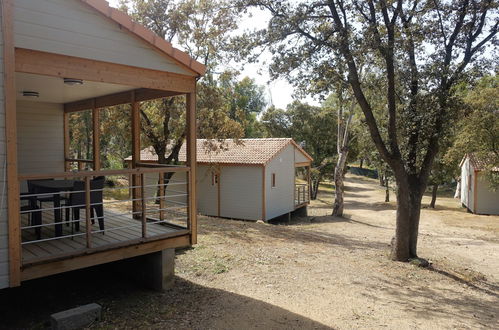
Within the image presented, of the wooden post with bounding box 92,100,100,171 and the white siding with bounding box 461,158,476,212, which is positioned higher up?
the wooden post with bounding box 92,100,100,171

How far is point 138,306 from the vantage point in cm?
590

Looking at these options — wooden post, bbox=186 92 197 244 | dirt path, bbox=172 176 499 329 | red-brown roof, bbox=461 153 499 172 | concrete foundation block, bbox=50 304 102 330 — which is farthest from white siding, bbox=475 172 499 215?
concrete foundation block, bbox=50 304 102 330

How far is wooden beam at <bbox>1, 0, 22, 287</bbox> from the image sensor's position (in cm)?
441

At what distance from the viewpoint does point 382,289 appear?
7.55 meters

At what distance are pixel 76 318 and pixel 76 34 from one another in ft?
12.3

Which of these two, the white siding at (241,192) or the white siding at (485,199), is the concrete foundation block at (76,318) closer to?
the white siding at (241,192)

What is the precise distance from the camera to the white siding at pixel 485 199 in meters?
23.7

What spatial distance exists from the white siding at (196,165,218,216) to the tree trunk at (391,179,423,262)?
11.3 metres

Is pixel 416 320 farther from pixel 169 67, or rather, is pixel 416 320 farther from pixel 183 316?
pixel 169 67

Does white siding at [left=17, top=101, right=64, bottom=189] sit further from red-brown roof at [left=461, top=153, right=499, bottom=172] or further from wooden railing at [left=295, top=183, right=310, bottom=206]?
red-brown roof at [left=461, top=153, right=499, bottom=172]

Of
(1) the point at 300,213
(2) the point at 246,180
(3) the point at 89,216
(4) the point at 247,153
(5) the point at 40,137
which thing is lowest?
(1) the point at 300,213

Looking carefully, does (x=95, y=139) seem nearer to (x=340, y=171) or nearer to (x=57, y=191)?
(x=57, y=191)

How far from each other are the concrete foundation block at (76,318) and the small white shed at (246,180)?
43.7ft

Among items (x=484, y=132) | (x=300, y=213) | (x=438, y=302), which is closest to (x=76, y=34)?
(x=438, y=302)
